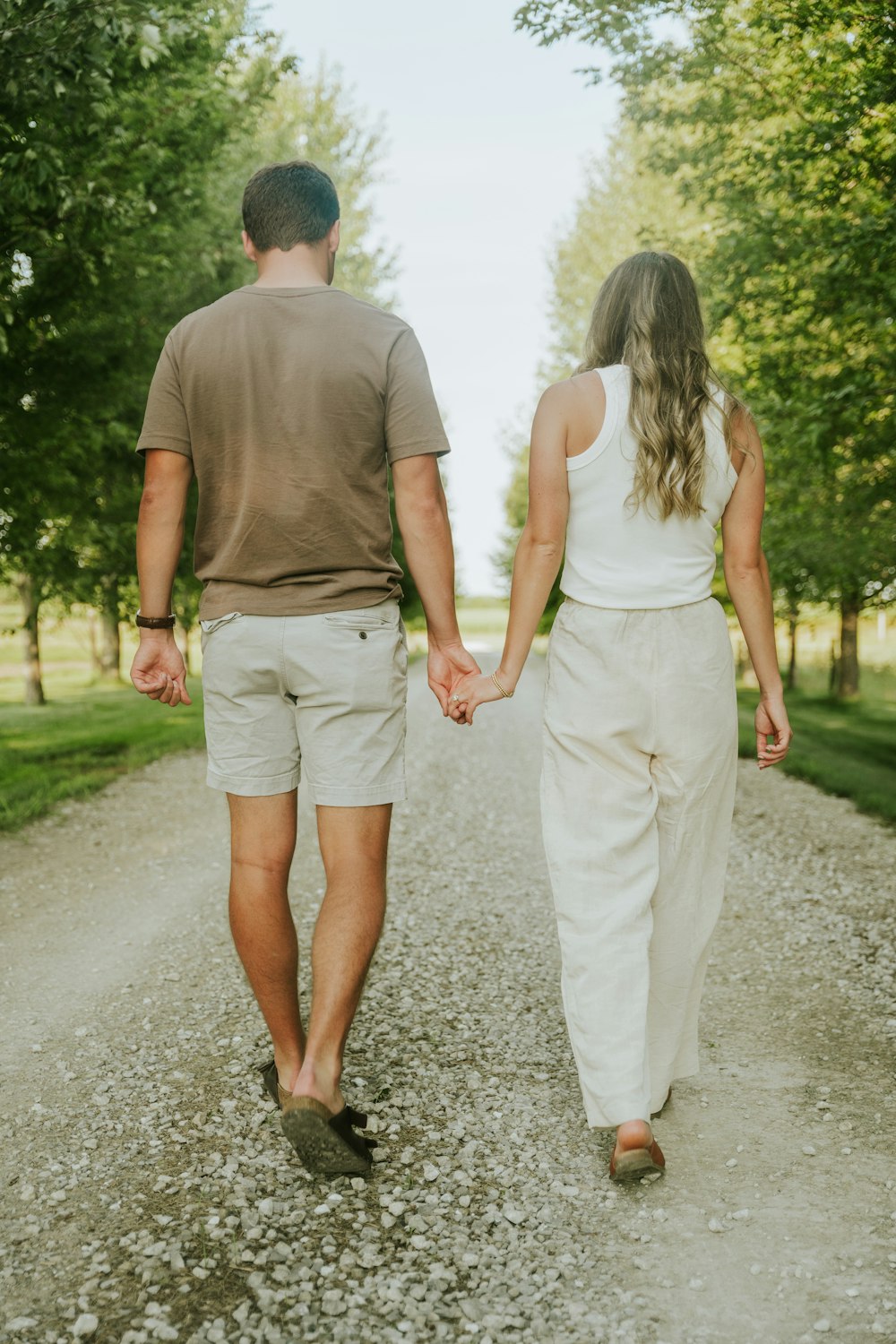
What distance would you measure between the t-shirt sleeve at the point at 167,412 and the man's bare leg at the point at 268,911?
0.97 metres

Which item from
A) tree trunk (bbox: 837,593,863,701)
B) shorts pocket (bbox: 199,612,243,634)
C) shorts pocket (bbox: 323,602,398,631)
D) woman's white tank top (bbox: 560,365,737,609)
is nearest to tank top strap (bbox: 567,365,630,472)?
woman's white tank top (bbox: 560,365,737,609)

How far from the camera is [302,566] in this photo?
9.72 ft

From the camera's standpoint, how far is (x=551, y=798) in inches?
124

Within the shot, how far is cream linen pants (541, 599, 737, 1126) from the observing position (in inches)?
118

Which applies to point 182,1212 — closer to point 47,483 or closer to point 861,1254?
point 861,1254

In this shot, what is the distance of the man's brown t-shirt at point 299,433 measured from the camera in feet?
9.70

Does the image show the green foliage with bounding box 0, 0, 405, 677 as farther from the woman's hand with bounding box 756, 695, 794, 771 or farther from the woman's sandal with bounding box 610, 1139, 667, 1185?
the woman's sandal with bounding box 610, 1139, 667, 1185

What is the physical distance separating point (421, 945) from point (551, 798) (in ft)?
7.36

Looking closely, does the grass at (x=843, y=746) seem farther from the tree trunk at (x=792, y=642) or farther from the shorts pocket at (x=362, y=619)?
the shorts pocket at (x=362, y=619)

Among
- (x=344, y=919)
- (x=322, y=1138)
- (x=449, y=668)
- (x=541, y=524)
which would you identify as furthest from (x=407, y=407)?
(x=322, y=1138)

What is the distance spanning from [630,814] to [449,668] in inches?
27.7

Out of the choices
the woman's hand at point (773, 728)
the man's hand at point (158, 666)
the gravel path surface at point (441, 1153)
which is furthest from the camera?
the woman's hand at point (773, 728)

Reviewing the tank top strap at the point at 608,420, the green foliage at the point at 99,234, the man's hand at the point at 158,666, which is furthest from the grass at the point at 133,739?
the tank top strap at the point at 608,420

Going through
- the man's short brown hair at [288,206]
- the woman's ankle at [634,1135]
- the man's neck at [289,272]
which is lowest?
the woman's ankle at [634,1135]
